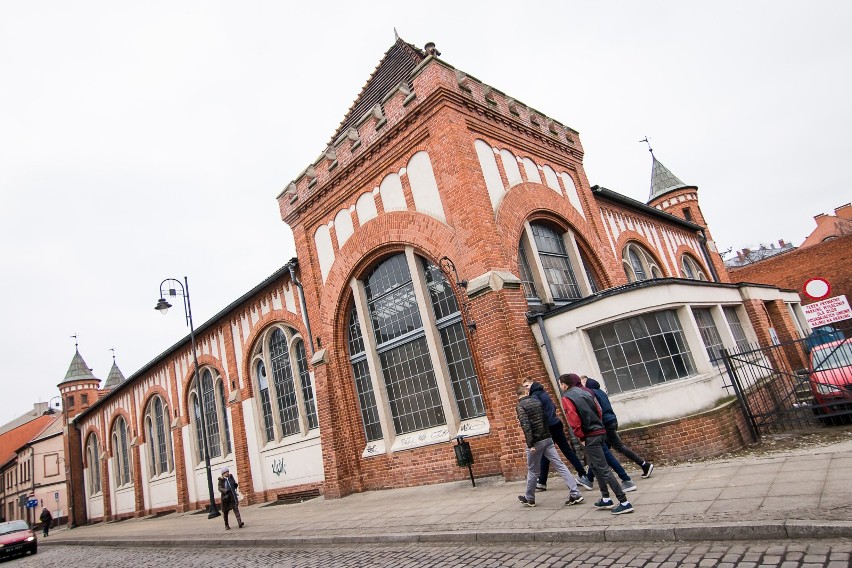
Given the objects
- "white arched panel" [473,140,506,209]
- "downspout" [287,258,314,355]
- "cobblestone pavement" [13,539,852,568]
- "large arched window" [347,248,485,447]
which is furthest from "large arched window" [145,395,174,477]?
"white arched panel" [473,140,506,209]

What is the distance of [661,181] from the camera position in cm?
2717

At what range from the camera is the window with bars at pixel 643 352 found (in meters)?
8.48

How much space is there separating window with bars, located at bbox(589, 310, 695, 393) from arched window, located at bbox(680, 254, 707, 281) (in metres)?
14.0

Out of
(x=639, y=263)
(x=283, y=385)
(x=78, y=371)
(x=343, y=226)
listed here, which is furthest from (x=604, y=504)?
(x=78, y=371)

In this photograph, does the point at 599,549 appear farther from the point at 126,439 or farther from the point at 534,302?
the point at 126,439

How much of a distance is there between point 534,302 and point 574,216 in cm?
343

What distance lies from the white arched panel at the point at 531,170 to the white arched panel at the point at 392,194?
3.12 meters

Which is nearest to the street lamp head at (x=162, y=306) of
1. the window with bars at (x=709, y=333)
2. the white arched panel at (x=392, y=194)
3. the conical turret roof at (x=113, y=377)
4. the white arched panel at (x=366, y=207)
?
the white arched panel at (x=366, y=207)

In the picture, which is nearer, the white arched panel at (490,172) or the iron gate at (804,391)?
the iron gate at (804,391)

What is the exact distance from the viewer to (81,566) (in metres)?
11.9

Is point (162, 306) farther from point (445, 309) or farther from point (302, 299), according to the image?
point (445, 309)

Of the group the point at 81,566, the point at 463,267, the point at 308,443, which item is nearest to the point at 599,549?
the point at 463,267

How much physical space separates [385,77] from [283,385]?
998 centimetres

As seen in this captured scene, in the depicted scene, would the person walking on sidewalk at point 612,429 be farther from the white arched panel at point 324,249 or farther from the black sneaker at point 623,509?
the white arched panel at point 324,249
